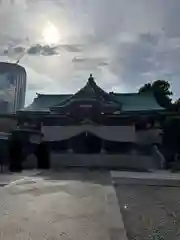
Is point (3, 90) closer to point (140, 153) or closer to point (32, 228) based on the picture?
point (140, 153)

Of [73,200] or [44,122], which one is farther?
[44,122]

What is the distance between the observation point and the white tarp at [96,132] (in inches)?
921

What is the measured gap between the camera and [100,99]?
952 inches

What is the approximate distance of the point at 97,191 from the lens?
8.78 meters

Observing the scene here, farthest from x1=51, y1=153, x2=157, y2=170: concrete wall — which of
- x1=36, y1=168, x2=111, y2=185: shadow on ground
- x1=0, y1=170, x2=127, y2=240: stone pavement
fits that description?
x1=0, y1=170, x2=127, y2=240: stone pavement

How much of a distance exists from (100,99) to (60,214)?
18699 mm

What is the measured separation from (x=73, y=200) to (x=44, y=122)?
17402 millimetres

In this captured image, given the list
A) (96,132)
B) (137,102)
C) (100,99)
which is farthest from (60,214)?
(137,102)

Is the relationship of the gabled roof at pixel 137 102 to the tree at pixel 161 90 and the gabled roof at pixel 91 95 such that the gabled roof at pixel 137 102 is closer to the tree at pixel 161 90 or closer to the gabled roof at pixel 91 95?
the gabled roof at pixel 91 95

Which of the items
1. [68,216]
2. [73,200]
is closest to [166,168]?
[73,200]

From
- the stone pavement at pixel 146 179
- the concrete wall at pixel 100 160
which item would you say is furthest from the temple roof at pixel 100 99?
the stone pavement at pixel 146 179

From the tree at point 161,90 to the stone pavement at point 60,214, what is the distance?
26810 mm

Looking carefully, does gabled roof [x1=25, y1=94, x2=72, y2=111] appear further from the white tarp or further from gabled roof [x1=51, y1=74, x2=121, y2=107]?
the white tarp

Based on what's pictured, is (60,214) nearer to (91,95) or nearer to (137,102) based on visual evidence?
(91,95)
